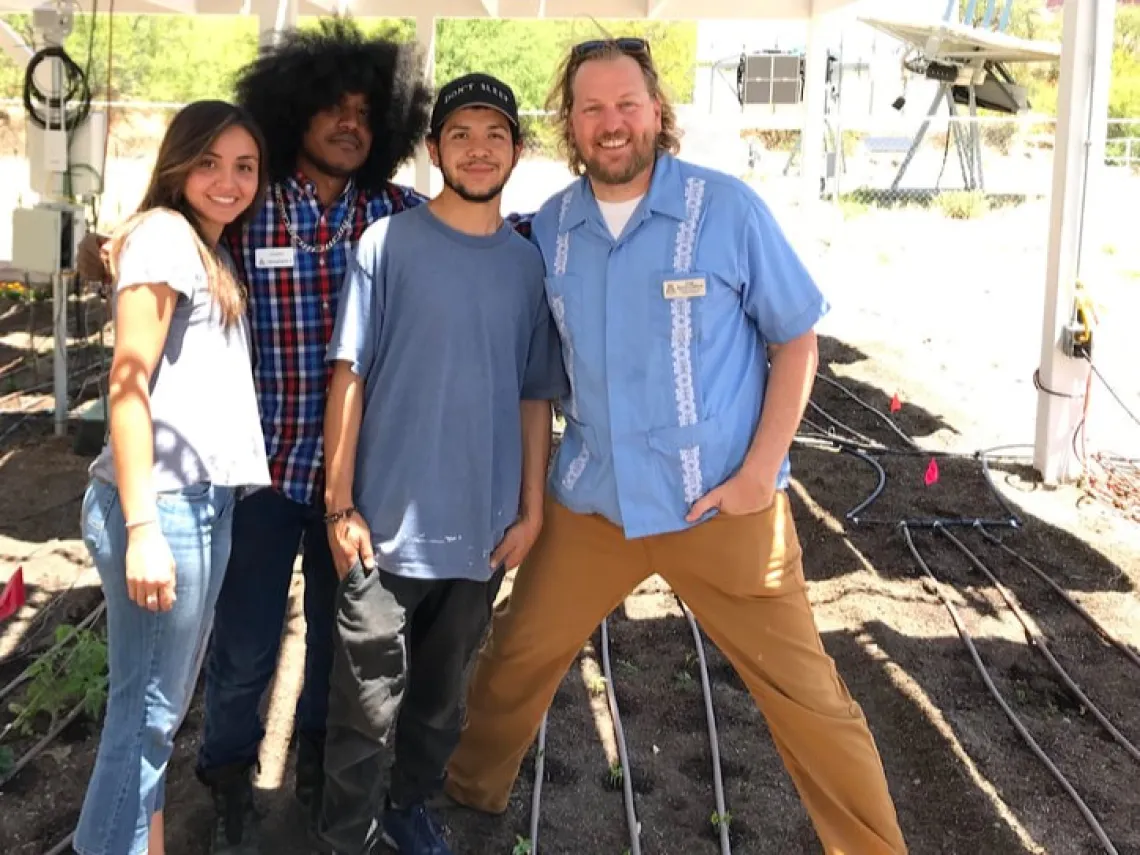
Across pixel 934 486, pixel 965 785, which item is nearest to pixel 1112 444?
pixel 934 486

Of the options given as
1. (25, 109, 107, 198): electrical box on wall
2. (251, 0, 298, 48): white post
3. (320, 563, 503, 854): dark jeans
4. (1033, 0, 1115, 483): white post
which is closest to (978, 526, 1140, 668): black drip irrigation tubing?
(1033, 0, 1115, 483): white post

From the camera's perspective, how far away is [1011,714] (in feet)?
13.4

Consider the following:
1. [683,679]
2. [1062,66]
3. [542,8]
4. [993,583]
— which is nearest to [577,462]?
[683,679]

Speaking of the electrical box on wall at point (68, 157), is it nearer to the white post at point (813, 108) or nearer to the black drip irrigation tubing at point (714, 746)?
the black drip irrigation tubing at point (714, 746)

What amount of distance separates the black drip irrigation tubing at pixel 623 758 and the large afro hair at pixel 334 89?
1.50 m

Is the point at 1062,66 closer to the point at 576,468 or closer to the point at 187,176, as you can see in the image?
the point at 576,468

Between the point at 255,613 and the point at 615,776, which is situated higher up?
the point at 255,613

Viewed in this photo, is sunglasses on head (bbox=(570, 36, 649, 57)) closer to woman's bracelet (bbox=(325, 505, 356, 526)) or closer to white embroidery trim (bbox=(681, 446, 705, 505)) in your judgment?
white embroidery trim (bbox=(681, 446, 705, 505))

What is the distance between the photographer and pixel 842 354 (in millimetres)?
11570

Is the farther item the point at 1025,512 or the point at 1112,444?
the point at 1112,444

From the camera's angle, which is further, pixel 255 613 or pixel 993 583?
pixel 993 583

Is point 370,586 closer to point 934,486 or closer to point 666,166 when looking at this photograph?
point 666,166

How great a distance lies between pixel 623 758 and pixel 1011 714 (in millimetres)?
1432

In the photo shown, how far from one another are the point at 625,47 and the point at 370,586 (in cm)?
138
